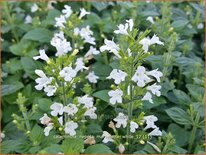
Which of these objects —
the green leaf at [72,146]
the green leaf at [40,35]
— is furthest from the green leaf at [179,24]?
the green leaf at [72,146]

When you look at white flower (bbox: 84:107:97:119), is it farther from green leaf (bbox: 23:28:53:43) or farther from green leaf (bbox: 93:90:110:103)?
green leaf (bbox: 23:28:53:43)

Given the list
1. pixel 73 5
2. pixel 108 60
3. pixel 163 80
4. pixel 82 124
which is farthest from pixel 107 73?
pixel 73 5

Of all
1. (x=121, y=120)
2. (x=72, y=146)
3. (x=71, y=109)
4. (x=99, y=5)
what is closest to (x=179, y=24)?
(x=99, y=5)

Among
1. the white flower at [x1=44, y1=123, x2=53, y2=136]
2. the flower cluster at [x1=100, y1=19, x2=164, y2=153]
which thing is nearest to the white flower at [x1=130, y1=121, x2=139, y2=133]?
the flower cluster at [x1=100, y1=19, x2=164, y2=153]

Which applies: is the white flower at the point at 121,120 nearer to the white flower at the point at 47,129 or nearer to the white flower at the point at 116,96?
the white flower at the point at 116,96

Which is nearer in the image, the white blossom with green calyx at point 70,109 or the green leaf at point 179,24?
the white blossom with green calyx at point 70,109

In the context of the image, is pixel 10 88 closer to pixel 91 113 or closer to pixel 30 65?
pixel 30 65

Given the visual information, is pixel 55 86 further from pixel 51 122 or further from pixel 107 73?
pixel 107 73
